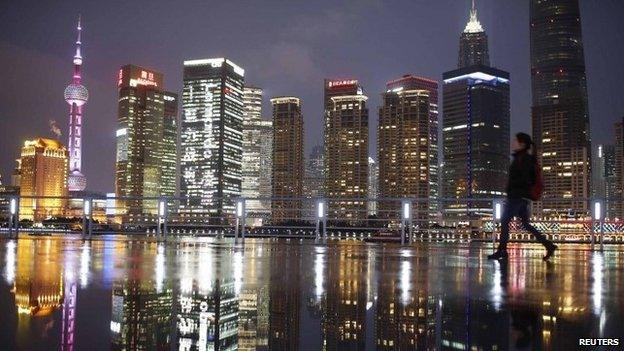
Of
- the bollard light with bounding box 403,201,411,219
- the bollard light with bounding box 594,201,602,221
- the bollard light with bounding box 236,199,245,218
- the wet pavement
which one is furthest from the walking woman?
the bollard light with bounding box 236,199,245,218

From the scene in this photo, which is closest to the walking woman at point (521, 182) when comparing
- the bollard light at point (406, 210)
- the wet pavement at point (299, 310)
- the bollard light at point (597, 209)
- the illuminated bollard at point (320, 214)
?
the wet pavement at point (299, 310)

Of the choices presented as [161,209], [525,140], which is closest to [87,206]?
[161,209]

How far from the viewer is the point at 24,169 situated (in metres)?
195

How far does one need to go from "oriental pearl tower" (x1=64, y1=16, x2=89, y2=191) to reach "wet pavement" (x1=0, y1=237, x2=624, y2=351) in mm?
153641

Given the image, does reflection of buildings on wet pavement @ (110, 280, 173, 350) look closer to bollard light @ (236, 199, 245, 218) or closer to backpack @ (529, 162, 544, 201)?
backpack @ (529, 162, 544, 201)

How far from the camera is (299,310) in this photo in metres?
3.53

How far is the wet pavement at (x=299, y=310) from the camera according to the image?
2.61 metres

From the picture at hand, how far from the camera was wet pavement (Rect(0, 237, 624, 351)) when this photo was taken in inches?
103

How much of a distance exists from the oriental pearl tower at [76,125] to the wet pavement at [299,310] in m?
154

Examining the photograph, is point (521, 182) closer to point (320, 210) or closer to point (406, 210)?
point (406, 210)

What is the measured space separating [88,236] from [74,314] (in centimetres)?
1277

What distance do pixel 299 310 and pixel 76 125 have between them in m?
159

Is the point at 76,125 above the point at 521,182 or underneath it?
above

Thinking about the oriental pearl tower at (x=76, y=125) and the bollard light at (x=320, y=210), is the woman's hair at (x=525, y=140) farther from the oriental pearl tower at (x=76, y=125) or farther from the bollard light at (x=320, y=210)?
the oriental pearl tower at (x=76, y=125)
